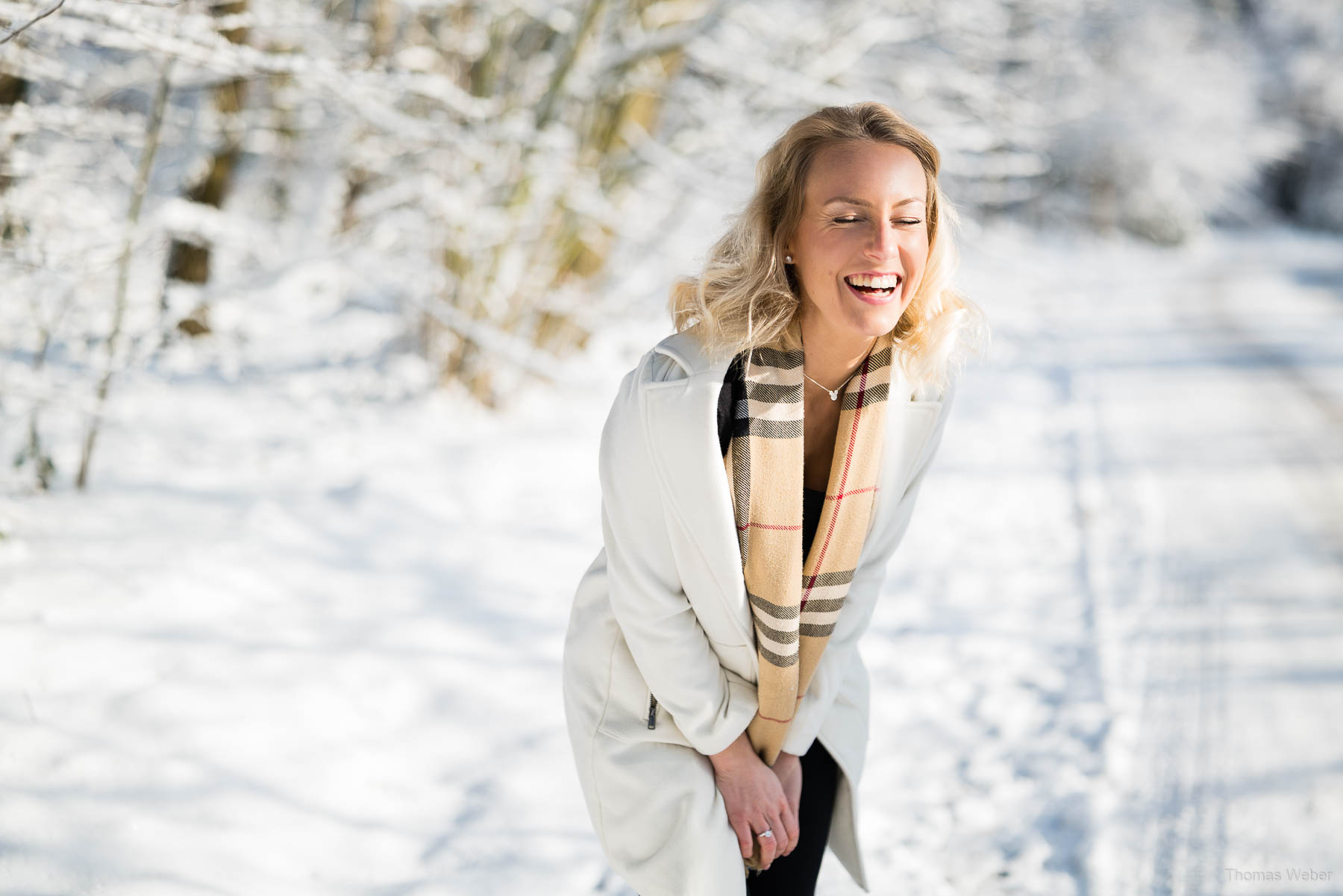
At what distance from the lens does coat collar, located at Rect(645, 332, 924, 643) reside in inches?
49.8

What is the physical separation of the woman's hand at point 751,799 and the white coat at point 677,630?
0.03 metres

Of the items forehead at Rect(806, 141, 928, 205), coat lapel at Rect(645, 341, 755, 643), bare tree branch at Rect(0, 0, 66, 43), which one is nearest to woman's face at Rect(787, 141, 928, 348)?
forehead at Rect(806, 141, 928, 205)

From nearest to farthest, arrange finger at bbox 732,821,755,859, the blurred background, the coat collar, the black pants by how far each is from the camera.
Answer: the coat collar → finger at bbox 732,821,755,859 → the black pants → the blurred background

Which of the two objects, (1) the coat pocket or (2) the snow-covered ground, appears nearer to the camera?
(1) the coat pocket

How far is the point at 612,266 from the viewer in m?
6.23

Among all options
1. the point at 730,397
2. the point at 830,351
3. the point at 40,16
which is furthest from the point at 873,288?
the point at 40,16

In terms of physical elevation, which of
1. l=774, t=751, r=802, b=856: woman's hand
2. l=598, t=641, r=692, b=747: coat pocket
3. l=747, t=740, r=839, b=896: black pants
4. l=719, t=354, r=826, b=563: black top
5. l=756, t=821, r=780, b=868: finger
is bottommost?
l=747, t=740, r=839, b=896: black pants

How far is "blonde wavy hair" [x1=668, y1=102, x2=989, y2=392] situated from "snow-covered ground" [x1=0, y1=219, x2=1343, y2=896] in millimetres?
1622

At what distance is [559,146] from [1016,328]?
21.3 ft

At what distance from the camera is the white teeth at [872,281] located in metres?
1.30

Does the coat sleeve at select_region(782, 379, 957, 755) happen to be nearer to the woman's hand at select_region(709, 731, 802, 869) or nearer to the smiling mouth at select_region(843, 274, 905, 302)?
the woman's hand at select_region(709, 731, 802, 869)

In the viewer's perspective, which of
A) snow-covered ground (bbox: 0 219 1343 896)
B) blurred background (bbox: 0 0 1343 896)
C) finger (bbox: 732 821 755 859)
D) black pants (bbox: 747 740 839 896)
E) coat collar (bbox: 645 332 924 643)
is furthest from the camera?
blurred background (bbox: 0 0 1343 896)

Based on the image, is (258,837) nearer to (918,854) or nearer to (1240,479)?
(918,854)

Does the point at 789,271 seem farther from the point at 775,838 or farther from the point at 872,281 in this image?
the point at 775,838
